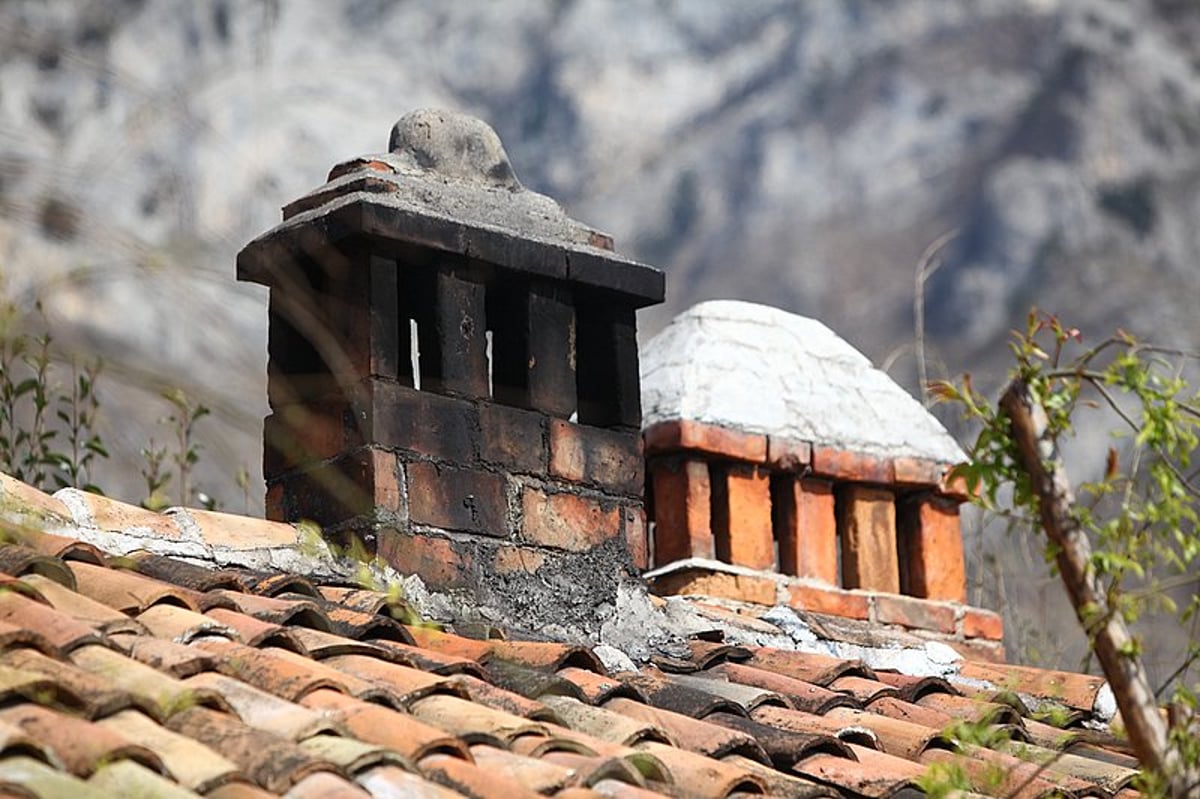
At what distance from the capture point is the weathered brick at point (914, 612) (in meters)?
5.38

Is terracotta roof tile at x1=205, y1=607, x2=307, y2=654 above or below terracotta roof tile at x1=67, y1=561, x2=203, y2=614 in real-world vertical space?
below

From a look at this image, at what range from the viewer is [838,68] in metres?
43.0

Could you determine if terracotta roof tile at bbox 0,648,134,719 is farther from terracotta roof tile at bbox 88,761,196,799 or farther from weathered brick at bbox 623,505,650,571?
weathered brick at bbox 623,505,650,571

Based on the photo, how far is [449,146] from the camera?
4.62 metres

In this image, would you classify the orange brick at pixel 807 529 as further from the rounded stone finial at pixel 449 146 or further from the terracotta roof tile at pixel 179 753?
the terracotta roof tile at pixel 179 753

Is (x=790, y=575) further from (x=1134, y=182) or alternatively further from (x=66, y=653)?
(x=1134, y=182)

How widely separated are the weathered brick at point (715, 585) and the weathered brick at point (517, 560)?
2.60 feet

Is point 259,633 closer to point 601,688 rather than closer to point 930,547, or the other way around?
point 601,688

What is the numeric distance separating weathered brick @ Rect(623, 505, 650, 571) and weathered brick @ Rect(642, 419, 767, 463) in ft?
1.79

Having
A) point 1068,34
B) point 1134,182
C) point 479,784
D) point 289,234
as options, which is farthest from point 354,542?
point 1068,34

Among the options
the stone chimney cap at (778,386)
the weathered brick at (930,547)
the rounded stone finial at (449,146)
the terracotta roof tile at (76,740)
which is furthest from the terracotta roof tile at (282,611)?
the weathered brick at (930,547)

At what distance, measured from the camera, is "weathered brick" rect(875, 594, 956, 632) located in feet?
17.6

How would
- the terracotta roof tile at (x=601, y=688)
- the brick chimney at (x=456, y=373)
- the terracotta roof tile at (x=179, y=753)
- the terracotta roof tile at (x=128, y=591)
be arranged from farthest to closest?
1. the brick chimney at (x=456, y=373)
2. the terracotta roof tile at (x=601, y=688)
3. the terracotta roof tile at (x=128, y=591)
4. the terracotta roof tile at (x=179, y=753)

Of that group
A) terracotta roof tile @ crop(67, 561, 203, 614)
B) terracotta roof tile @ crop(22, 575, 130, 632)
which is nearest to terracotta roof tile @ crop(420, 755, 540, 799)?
terracotta roof tile @ crop(22, 575, 130, 632)
